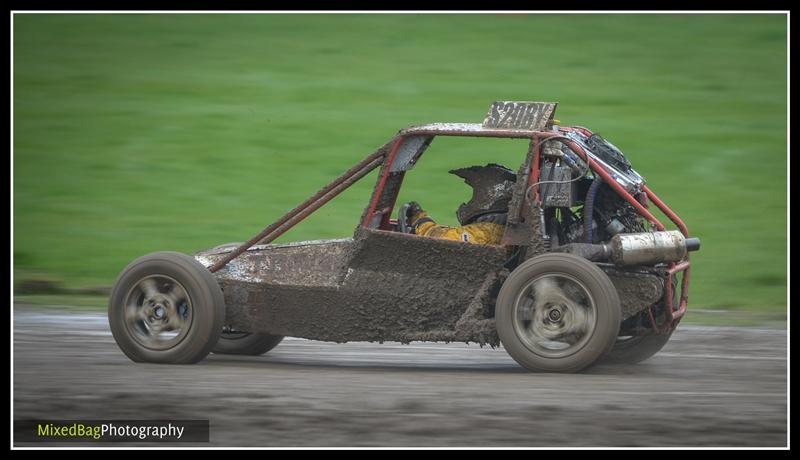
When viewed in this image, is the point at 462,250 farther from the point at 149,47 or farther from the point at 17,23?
the point at 17,23

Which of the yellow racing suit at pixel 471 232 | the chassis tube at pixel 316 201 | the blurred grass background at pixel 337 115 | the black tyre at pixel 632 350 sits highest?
the blurred grass background at pixel 337 115

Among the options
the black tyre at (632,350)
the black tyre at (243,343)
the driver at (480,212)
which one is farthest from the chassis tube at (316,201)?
the black tyre at (632,350)

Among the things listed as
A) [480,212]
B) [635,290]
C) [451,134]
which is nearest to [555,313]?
[635,290]

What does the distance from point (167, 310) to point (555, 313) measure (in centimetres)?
257

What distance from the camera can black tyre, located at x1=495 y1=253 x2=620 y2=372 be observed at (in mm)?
9336

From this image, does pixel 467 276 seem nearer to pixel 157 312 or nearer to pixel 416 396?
pixel 416 396

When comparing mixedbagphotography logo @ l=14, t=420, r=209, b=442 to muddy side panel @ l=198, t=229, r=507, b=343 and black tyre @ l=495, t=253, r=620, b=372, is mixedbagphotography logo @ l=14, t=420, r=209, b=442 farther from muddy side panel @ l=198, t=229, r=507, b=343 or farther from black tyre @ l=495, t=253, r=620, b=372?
black tyre @ l=495, t=253, r=620, b=372

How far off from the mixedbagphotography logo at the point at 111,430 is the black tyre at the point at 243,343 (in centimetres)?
266

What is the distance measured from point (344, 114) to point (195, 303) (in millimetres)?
10933

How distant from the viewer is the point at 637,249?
9516 mm

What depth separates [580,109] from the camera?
20.5 m

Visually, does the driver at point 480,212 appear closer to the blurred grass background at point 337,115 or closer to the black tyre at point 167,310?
the black tyre at point 167,310

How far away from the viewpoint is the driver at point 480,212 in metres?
10.0

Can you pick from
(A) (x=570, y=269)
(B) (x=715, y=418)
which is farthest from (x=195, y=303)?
(B) (x=715, y=418)
